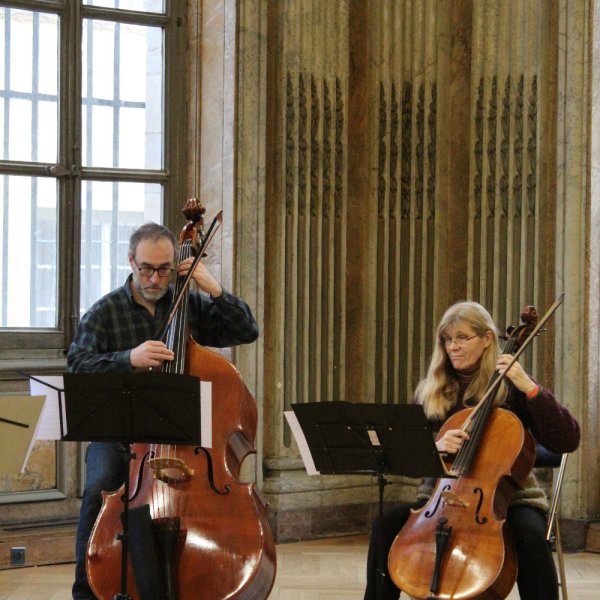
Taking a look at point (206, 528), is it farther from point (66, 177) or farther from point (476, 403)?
point (66, 177)

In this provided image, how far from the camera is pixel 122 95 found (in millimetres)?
5590

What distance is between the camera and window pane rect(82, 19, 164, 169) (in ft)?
18.1

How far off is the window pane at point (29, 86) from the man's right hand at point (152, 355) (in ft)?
6.50

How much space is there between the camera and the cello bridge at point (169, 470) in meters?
3.50

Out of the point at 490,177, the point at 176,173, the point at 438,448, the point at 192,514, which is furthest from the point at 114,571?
the point at 490,177

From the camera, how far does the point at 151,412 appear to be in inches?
131

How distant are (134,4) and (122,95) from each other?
0.47m

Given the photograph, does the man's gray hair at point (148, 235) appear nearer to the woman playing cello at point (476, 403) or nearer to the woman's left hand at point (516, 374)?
the woman playing cello at point (476, 403)

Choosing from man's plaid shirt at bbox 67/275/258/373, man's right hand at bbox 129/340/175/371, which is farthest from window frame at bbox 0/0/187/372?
man's right hand at bbox 129/340/175/371

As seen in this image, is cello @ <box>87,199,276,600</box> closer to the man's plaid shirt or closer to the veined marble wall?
the man's plaid shirt

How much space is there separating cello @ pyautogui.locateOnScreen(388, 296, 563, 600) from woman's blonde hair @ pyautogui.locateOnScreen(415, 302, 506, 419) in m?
0.15

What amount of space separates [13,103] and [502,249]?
101 inches

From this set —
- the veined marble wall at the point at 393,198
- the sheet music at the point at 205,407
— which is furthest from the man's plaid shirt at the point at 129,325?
the veined marble wall at the point at 393,198

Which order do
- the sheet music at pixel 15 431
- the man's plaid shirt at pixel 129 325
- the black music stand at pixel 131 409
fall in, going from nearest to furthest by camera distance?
the sheet music at pixel 15 431 < the black music stand at pixel 131 409 < the man's plaid shirt at pixel 129 325
